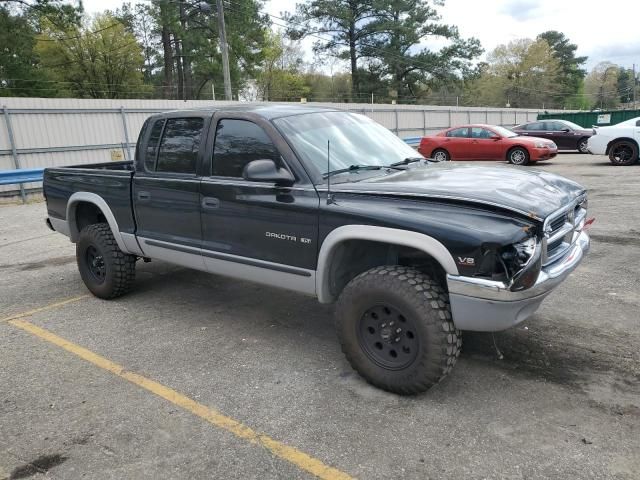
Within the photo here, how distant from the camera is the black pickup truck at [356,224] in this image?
A: 2932 millimetres

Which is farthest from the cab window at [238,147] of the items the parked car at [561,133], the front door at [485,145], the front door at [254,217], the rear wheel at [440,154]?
the parked car at [561,133]

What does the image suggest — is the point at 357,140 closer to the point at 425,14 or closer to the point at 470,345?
the point at 470,345

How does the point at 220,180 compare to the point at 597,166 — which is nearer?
the point at 220,180

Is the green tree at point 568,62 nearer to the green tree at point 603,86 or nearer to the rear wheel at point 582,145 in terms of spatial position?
the green tree at point 603,86

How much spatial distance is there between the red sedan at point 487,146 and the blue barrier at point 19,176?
11553 millimetres

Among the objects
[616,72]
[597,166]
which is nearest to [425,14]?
[597,166]

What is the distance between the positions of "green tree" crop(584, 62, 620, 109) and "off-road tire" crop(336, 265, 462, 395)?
11091 cm

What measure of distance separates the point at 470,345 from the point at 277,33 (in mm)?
61143

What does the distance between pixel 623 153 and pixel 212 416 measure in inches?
611

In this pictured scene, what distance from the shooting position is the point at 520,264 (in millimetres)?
2852

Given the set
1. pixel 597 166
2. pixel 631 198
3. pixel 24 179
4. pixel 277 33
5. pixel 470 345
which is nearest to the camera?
pixel 470 345

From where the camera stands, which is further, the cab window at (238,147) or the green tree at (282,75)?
the green tree at (282,75)

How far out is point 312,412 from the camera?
3.16 metres

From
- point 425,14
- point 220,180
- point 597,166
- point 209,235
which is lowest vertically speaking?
point 597,166
